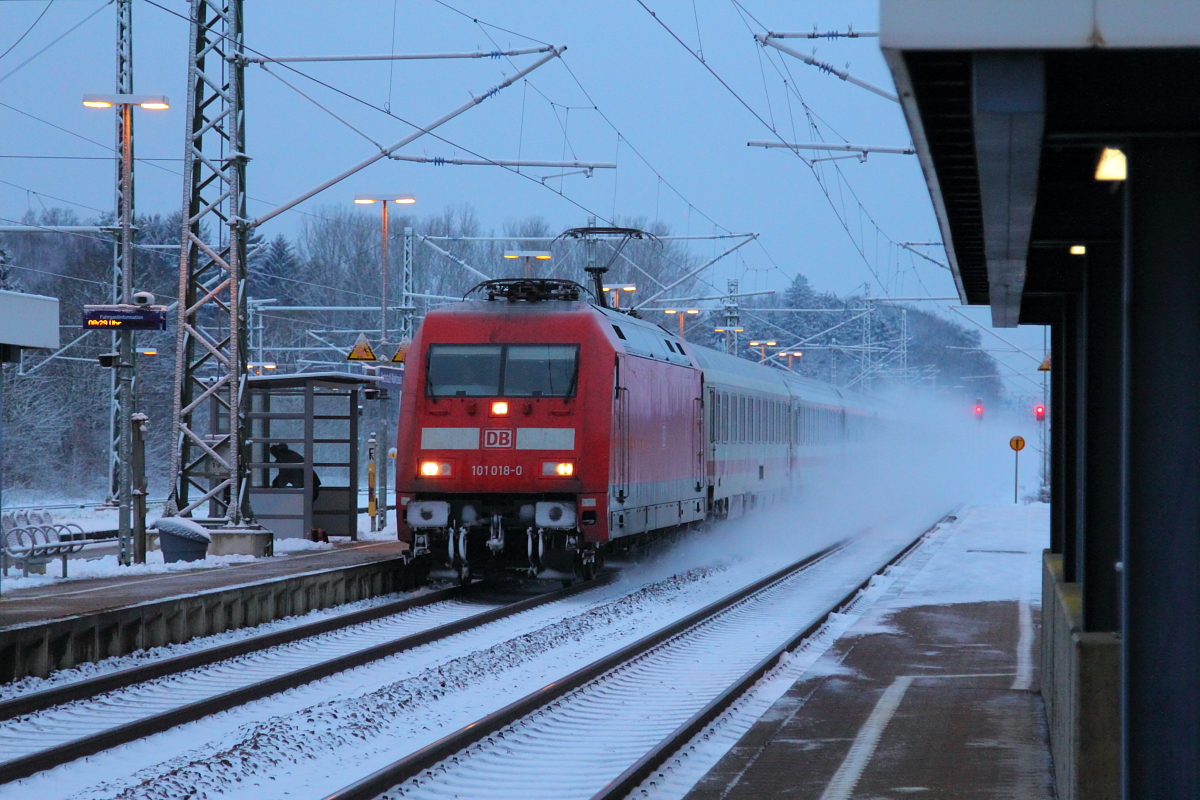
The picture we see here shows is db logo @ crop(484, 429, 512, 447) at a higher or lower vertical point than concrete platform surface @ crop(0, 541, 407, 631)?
higher

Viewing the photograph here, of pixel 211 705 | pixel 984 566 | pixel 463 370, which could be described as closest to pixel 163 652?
pixel 211 705

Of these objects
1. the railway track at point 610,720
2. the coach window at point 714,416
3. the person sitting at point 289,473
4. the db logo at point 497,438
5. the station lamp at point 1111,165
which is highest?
the station lamp at point 1111,165

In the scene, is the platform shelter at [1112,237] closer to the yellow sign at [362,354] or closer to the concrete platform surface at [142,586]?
the concrete platform surface at [142,586]

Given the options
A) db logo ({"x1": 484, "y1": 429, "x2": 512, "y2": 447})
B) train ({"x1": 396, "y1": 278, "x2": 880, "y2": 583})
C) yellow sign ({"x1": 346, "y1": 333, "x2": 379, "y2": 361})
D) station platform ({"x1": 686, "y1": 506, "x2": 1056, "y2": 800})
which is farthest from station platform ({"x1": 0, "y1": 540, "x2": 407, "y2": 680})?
yellow sign ({"x1": 346, "y1": 333, "x2": 379, "y2": 361})

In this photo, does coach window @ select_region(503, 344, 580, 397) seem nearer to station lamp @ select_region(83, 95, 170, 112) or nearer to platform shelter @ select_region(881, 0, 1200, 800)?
station lamp @ select_region(83, 95, 170, 112)

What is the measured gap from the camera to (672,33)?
1823 cm

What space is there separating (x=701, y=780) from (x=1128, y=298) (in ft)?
13.0

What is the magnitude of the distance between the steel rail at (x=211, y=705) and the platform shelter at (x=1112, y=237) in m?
5.48

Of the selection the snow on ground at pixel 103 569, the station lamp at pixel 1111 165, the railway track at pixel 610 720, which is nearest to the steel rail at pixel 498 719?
the railway track at pixel 610 720

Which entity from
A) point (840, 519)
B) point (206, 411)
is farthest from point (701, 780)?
point (206, 411)

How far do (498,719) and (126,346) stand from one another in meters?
10.8

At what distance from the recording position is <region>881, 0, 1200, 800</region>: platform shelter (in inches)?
157

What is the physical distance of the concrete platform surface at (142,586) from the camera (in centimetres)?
1309

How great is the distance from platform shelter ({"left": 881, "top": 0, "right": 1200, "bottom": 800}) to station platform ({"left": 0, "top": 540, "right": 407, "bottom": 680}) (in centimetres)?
782
